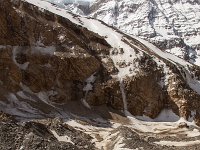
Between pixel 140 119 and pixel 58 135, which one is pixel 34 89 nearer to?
pixel 140 119

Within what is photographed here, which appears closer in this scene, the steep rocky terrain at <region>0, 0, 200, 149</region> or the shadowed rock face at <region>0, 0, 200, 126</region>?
the steep rocky terrain at <region>0, 0, 200, 149</region>

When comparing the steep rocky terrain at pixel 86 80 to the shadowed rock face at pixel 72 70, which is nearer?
the steep rocky terrain at pixel 86 80

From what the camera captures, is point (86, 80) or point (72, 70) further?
point (86, 80)

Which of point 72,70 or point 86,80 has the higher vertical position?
point 72,70

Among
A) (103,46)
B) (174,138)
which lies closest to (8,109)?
(174,138)
